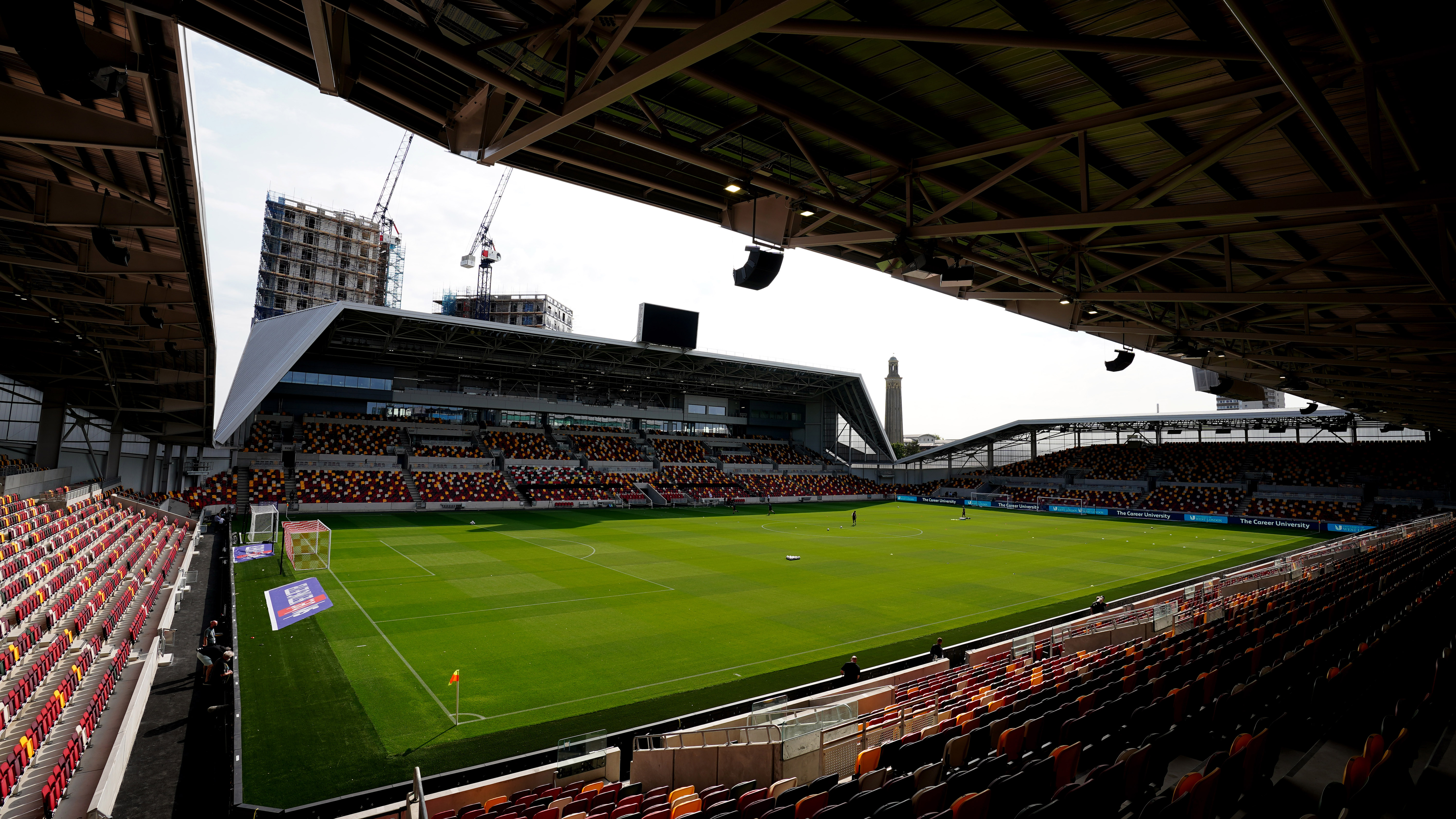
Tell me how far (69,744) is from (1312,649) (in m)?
17.6

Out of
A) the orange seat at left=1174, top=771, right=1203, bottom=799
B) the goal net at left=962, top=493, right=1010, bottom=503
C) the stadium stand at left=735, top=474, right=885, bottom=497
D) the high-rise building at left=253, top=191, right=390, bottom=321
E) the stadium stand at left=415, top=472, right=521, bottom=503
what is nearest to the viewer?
the orange seat at left=1174, top=771, right=1203, bottom=799

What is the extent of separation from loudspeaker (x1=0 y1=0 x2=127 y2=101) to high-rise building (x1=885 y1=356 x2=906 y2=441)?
431 ft

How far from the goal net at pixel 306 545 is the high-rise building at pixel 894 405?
11506 cm

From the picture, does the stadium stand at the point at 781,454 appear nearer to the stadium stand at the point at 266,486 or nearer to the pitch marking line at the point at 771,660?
the stadium stand at the point at 266,486

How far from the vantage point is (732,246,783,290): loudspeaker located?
9.70 meters

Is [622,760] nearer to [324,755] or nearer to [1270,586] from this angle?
[324,755]

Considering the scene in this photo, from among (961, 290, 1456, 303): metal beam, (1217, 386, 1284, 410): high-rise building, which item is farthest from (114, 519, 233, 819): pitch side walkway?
(1217, 386, 1284, 410): high-rise building

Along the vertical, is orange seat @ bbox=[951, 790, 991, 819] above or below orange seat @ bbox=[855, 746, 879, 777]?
above

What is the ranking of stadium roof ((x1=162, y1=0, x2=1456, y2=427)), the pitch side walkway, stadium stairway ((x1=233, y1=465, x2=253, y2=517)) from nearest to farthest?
stadium roof ((x1=162, y1=0, x2=1456, y2=427))
the pitch side walkway
stadium stairway ((x1=233, y1=465, x2=253, y2=517))

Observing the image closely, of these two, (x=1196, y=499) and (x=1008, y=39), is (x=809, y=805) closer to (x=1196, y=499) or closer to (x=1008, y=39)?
(x=1008, y=39)

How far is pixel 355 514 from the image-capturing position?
42219 millimetres

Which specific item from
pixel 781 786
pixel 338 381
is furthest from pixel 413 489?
pixel 781 786

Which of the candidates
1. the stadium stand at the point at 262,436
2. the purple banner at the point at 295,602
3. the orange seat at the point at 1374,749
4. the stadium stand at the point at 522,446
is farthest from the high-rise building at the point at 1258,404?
the stadium stand at the point at 262,436

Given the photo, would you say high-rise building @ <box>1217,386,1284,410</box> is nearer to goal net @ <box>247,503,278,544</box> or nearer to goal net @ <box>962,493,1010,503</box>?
goal net @ <box>962,493,1010,503</box>
